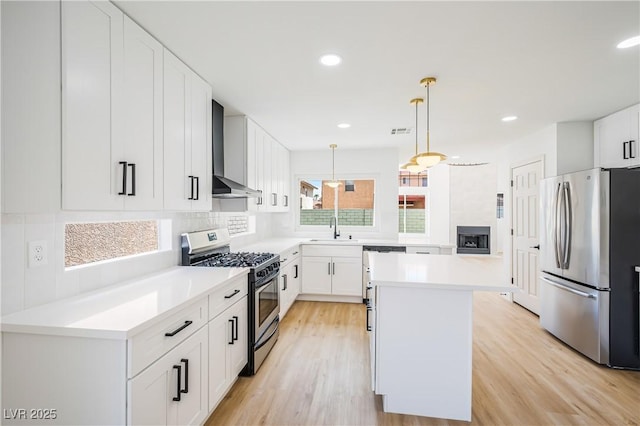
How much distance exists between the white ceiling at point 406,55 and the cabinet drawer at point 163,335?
1.61 meters

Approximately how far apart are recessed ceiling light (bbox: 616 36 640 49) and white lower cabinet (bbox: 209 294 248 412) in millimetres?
3105

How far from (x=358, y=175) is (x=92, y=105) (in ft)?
13.4

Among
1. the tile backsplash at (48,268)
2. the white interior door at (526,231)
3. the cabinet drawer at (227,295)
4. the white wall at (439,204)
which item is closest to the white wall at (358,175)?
the white interior door at (526,231)

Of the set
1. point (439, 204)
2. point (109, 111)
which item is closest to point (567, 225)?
point (109, 111)

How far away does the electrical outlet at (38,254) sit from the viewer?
140 cm

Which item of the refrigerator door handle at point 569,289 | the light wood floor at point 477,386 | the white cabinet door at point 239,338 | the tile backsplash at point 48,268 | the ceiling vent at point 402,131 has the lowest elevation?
the light wood floor at point 477,386

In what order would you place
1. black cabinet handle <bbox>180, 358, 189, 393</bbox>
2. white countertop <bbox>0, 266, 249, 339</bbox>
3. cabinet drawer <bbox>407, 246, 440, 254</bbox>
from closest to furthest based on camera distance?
white countertop <bbox>0, 266, 249, 339</bbox> < black cabinet handle <bbox>180, 358, 189, 393</bbox> < cabinet drawer <bbox>407, 246, 440, 254</bbox>

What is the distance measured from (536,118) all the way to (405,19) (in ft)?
8.67

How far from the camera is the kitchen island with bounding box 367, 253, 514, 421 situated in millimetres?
1875

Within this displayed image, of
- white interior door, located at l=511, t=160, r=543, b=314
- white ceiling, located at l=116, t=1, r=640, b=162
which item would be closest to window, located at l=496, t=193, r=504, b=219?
white interior door, located at l=511, t=160, r=543, b=314

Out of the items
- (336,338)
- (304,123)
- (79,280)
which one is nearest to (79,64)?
(79,280)

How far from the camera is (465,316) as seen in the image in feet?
6.16

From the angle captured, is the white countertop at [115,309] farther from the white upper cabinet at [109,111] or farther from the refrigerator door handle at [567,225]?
the refrigerator door handle at [567,225]

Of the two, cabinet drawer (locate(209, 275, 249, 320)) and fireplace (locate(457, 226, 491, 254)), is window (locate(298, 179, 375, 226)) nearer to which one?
cabinet drawer (locate(209, 275, 249, 320))
